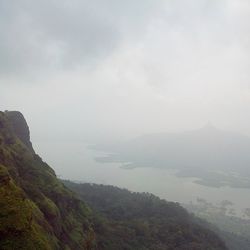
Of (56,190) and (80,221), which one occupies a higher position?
(56,190)

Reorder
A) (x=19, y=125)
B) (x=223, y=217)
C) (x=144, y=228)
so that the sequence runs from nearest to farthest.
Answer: (x=19, y=125) → (x=144, y=228) → (x=223, y=217)

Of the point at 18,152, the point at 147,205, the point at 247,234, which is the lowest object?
the point at 247,234

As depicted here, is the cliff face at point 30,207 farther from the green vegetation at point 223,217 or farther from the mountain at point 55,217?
the green vegetation at point 223,217

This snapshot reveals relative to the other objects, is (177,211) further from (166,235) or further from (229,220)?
(229,220)

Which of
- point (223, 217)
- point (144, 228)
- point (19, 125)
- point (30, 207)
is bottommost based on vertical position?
point (223, 217)

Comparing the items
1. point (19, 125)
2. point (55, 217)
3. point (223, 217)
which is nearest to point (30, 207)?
point (55, 217)

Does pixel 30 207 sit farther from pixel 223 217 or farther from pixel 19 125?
pixel 223 217

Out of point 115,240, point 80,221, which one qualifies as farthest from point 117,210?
point 80,221
